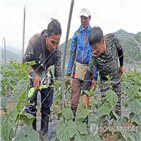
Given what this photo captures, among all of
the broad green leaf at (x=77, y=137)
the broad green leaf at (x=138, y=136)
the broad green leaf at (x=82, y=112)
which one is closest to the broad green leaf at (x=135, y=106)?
the broad green leaf at (x=138, y=136)

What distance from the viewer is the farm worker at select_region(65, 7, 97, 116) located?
64.9 inches

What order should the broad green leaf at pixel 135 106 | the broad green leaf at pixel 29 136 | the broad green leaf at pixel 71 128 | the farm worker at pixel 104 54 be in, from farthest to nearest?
the farm worker at pixel 104 54 < the broad green leaf at pixel 135 106 < the broad green leaf at pixel 71 128 < the broad green leaf at pixel 29 136

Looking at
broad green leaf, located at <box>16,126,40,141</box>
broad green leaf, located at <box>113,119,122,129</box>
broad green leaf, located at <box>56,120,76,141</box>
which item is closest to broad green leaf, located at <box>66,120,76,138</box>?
Answer: broad green leaf, located at <box>56,120,76,141</box>

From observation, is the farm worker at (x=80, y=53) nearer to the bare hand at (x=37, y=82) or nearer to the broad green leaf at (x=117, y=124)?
the bare hand at (x=37, y=82)

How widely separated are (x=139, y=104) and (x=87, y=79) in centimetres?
55

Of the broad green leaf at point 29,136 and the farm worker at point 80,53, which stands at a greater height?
the farm worker at point 80,53

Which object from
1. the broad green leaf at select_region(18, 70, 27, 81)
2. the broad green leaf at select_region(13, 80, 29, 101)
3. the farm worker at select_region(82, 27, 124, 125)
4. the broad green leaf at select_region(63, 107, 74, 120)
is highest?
the farm worker at select_region(82, 27, 124, 125)

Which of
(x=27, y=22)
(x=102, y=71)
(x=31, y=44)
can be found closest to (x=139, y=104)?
(x=102, y=71)

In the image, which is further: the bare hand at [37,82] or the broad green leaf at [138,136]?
the bare hand at [37,82]

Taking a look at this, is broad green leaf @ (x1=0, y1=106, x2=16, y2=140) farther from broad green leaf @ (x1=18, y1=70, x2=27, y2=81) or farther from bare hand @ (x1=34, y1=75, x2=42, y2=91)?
bare hand @ (x1=34, y1=75, x2=42, y2=91)

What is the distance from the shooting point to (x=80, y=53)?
1732 millimetres

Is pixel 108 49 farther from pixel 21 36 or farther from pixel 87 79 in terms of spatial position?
pixel 21 36

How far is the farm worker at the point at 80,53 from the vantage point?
165 centimetres

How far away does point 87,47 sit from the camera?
5.47 ft
